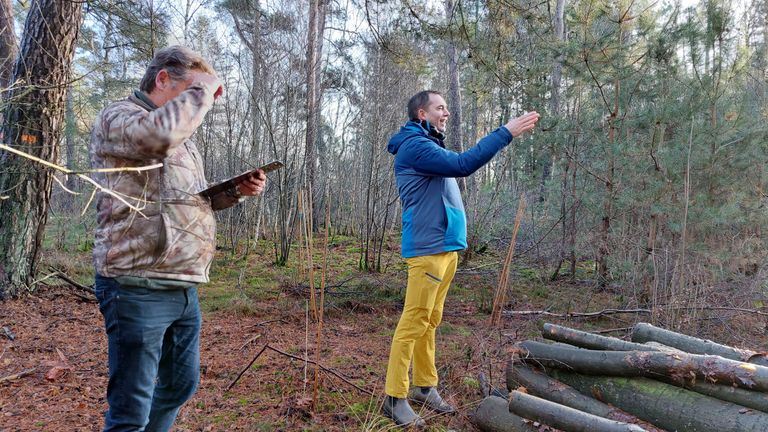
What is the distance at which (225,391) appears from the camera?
10.1 feet

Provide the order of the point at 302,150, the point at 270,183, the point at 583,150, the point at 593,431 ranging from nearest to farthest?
1. the point at 593,431
2. the point at 583,150
3. the point at 302,150
4. the point at 270,183

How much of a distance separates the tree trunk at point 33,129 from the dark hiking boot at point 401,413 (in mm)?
4181

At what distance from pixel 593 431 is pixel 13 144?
5431 mm

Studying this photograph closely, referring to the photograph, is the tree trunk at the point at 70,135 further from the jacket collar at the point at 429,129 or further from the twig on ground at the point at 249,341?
the jacket collar at the point at 429,129

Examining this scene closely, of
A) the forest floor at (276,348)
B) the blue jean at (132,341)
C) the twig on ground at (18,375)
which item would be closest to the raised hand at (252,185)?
the blue jean at (132,341)

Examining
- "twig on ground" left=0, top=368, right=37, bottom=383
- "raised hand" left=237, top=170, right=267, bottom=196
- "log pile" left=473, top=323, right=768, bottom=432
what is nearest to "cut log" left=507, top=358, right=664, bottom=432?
"log pile" left=473, top=323, right=768, bottom=432

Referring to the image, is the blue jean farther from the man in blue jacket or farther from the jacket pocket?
the man in blue jacket

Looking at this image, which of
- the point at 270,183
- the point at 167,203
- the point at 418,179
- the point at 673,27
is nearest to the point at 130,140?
the point at 167,203

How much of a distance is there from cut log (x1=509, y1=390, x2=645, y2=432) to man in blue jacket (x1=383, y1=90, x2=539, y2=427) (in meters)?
0.50

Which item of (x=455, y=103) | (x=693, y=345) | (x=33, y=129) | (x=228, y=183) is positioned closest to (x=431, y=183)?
(x=228, y=183)

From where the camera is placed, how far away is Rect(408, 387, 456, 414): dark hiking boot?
2777mm

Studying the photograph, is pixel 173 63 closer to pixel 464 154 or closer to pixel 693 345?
pixel 464 154

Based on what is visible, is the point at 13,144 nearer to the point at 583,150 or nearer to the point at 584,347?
the point at 584,347

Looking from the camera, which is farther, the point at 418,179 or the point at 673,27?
the point at 673,27
